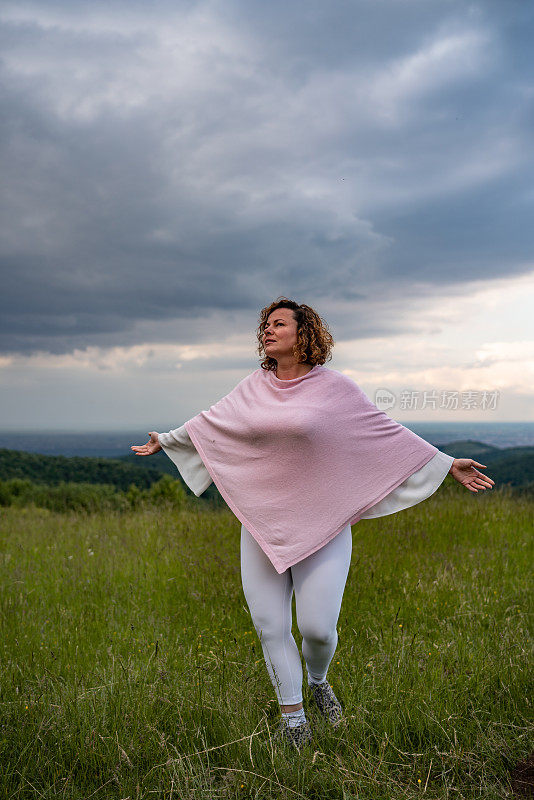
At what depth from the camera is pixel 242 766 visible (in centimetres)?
282

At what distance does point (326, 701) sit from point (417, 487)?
4.27 ft

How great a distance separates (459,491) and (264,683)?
6.23 metres

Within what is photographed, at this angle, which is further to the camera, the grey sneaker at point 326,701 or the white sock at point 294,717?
the grey sneaker at point 326,701

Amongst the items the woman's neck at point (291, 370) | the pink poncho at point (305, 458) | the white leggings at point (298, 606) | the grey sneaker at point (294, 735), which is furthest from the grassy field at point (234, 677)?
the woman's neck at point (291, 370)

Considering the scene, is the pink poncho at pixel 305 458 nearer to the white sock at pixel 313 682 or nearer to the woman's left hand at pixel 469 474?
the woman's left hand at pixel 469 474

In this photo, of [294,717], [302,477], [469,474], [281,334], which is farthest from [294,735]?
[281,334]

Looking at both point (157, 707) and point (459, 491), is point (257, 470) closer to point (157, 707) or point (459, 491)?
point (157, 707)

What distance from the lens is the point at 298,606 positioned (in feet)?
10.6

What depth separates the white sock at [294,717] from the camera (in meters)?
3.20

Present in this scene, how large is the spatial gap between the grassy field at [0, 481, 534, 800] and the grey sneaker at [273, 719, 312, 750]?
6cm

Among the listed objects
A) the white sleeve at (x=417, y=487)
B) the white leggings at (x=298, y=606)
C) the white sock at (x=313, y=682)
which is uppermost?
the white sleeve at (x=417, y=487)

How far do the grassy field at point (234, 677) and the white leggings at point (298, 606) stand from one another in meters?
0.25

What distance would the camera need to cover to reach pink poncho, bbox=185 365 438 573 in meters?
3.38

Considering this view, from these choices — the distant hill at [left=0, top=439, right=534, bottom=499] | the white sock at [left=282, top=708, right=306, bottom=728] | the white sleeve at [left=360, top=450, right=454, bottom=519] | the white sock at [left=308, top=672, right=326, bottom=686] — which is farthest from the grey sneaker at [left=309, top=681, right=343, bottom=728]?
the distant hill at [left=0, top=439, right=534, bottom=499]
